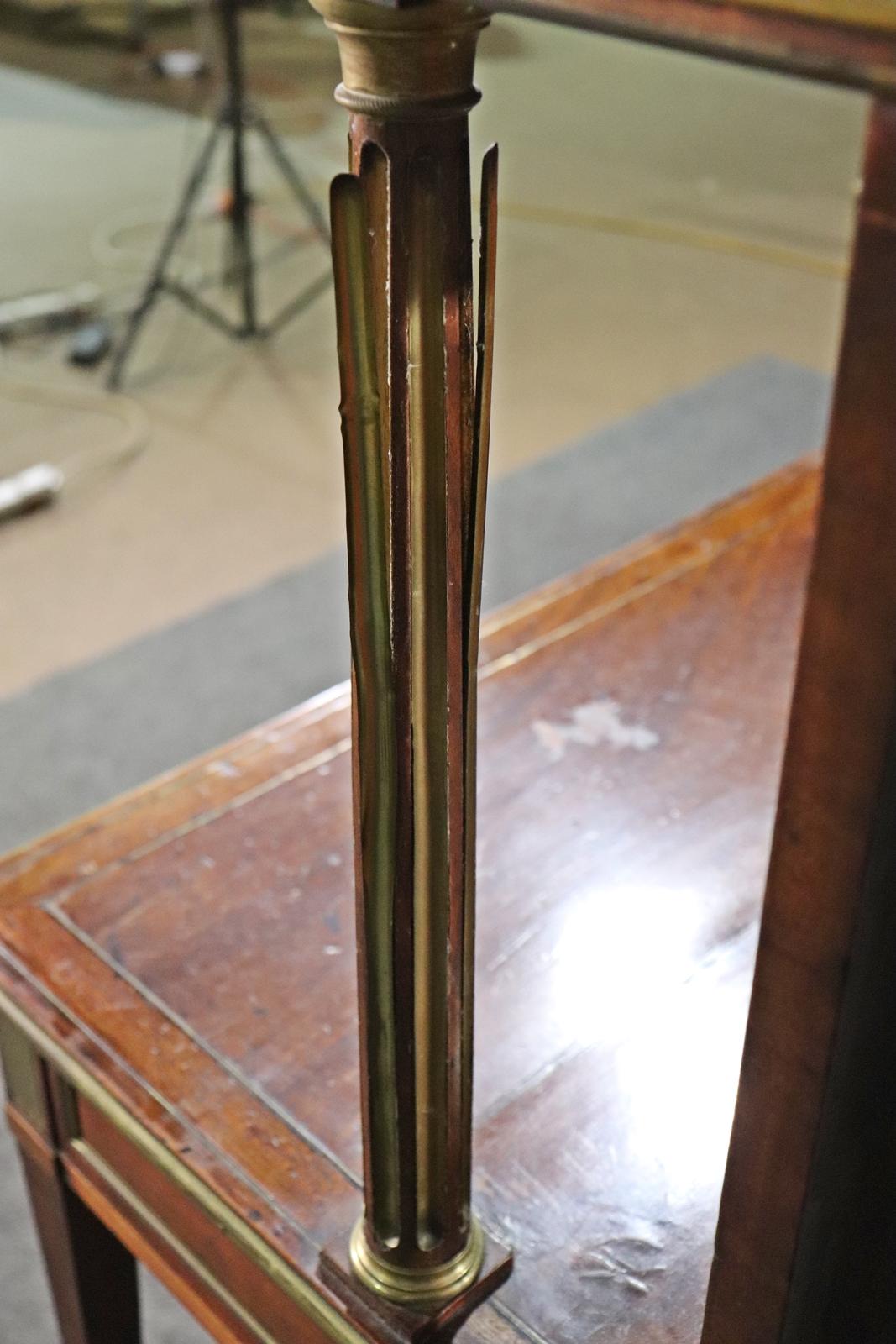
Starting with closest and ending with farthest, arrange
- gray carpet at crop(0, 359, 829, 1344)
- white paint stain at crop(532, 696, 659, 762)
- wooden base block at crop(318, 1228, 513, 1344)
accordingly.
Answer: wooden base block at crop(318, 1228, 513, 1344) < white paint stain at crop(532, 696, 659, 762) < gray carpet at crop(0, 359, 829, 1344)

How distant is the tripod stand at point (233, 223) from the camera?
256 cm

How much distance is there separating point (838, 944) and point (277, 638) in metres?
1.65

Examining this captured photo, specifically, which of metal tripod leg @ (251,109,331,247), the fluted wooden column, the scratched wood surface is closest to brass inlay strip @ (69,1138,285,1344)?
the fluted wooden column

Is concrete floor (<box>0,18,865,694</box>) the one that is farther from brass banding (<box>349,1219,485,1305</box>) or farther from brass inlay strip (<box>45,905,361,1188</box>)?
brass banding (<box>349,1219,485,1305</box>)

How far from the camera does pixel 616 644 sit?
101cm

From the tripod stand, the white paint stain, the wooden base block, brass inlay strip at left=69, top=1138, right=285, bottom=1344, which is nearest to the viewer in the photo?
the wooden base block

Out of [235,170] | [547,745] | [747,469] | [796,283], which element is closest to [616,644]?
[547,745]

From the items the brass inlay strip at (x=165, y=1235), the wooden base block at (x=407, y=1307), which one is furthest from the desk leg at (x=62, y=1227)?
the wooden base block at (x=407, y=1307)

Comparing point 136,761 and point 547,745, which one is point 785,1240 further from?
point 136,761

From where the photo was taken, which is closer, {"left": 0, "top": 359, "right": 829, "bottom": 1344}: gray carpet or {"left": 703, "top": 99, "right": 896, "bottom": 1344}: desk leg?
{"left": 703, "top": 99, "right": 896, "bottom": 1344}: desk leg

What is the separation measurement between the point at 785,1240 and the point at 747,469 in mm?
2027

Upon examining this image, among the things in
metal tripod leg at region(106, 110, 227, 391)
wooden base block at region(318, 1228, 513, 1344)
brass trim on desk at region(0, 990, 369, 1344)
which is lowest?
metal tripod leg at region(106, 110, 227, 391)

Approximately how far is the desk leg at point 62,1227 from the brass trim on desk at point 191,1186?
0.04 metres

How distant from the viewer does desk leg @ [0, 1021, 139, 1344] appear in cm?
79
